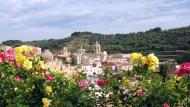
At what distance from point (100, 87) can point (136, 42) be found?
98.6 meters

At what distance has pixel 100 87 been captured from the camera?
584 cm

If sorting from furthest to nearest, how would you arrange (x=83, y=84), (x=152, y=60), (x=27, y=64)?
(x=27, y=64)
(x=83, y=84)
(x=152, y=60)

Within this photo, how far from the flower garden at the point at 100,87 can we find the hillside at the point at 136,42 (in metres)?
68.0

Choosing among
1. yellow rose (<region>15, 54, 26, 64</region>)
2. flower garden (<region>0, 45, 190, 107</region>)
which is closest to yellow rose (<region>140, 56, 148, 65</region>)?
flower garden (<region>0, 45, 190, 107</region>)

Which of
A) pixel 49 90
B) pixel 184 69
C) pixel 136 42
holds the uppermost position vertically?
pixel 184 69

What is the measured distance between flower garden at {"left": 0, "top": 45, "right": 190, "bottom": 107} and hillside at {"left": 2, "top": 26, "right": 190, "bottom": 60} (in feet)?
223

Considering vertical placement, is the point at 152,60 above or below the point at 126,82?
above

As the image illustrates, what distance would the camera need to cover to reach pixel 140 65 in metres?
5.77

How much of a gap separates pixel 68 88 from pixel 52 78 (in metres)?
0.34

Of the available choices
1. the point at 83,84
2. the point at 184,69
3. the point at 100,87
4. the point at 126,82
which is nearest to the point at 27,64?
the point at 83,84

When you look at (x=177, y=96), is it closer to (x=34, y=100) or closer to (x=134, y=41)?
(x=34, y=100)

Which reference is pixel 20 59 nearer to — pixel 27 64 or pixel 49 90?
pixel 27 64

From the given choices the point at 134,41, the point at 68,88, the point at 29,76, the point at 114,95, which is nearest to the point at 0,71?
the point at 29,76

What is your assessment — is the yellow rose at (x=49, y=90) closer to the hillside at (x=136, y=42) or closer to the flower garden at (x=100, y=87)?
the flower garden at (x=100, y=87)
